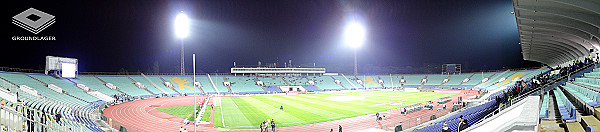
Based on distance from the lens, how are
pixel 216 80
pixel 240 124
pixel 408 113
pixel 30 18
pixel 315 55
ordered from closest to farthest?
pixel 240 124, pixel 408 113, pixel 30 18, pixel 216 80, pixel 315 55

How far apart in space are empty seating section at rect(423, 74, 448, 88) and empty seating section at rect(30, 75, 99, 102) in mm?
66233

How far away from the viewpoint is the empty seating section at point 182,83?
189 ft

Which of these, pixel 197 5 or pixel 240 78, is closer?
pixel 197 5

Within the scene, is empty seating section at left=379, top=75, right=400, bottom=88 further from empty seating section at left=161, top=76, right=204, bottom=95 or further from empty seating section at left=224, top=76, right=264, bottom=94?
empty seating section at left=161, top=76, right=204, bottom=95

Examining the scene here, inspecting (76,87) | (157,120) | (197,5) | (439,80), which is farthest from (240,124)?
(439,80)

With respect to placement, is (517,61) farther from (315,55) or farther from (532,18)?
(532,18)

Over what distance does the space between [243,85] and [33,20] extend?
3786 centimetres

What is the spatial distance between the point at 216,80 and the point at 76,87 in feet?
91.9

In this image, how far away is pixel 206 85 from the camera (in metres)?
62.4

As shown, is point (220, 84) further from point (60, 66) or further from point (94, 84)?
point (60, 66)

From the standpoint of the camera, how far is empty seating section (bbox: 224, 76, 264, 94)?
6224 cm

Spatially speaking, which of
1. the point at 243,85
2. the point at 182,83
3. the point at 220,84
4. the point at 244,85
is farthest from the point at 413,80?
the point at 182,83

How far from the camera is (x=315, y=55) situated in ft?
292

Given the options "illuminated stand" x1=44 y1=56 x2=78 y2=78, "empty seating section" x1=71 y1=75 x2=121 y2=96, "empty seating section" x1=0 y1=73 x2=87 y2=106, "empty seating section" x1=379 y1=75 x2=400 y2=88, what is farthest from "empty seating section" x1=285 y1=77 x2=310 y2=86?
"empty seating section" x1=0 y1=73 x2=87 y2=106
